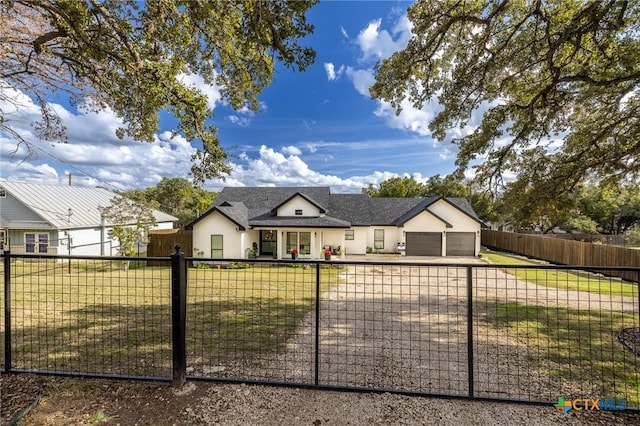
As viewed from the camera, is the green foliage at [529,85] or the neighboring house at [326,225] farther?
the neighboring house at [326,225]

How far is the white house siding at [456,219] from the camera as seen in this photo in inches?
837

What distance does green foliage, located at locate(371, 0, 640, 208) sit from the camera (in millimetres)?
5609

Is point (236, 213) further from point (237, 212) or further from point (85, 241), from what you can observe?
point (85, 241)

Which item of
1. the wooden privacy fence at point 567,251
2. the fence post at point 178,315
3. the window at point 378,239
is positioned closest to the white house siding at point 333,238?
the window at point 378,239

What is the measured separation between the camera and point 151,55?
4.81 metres

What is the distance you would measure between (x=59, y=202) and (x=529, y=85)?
84.4 ft

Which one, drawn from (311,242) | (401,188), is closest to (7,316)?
(311,242)

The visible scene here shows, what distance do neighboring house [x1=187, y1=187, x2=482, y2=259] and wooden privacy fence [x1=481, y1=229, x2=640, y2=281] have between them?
3.14 metres

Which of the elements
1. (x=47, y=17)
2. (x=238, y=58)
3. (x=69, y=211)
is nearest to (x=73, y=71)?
(x=47, y=17)

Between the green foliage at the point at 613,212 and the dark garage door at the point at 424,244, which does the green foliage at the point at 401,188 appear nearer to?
the green foliage at the point at 613,212

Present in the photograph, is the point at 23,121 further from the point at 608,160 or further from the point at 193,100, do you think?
the point at 608,160

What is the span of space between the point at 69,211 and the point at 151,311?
16066 millimetres

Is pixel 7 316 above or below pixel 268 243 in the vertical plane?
above

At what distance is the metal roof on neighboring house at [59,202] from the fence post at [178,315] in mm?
17301
